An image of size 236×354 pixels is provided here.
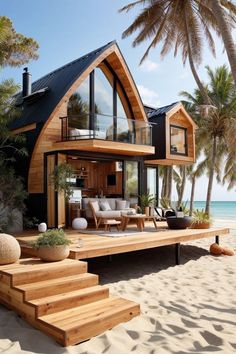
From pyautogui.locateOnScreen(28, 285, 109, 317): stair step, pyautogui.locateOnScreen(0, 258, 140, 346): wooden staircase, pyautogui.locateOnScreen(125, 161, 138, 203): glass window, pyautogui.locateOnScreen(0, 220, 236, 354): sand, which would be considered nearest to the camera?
pyautogui.locateOnScreen(0, 220, 236, 354): sand

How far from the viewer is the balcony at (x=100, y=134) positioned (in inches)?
412

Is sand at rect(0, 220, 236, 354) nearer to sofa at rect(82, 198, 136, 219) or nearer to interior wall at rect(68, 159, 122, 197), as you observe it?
sofa at rect(82, 198, 136, 219)

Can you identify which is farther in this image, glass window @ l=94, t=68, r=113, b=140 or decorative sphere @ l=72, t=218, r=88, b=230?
glass window @ l=94, t=68, r=113, b=140

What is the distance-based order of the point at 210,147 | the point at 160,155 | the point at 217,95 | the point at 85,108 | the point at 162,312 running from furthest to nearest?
the point at 210,147, the point at 217,95, the point at 160,155, the point at 85,108, the point at 162,312

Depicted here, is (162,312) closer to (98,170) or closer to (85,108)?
(85,108)

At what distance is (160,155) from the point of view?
14.3 meters

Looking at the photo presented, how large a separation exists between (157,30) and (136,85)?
18.9 feet

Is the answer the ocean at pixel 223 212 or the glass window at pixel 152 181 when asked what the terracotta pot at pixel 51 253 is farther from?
the ocean at pixel 223 212

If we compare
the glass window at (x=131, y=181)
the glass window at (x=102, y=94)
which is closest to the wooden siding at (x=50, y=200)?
the glass window at (x=102, y=94)

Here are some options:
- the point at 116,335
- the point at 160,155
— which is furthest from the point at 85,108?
the point at 116,335

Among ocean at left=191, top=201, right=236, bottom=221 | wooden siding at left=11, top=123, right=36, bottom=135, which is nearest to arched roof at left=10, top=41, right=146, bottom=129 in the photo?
wooden siding at left=11, top=123, right=36, bottom=135

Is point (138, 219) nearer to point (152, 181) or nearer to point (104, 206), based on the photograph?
point (104, 206)

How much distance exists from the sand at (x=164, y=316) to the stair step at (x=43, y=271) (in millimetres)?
508

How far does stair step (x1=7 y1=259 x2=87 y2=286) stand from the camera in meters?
4.98
